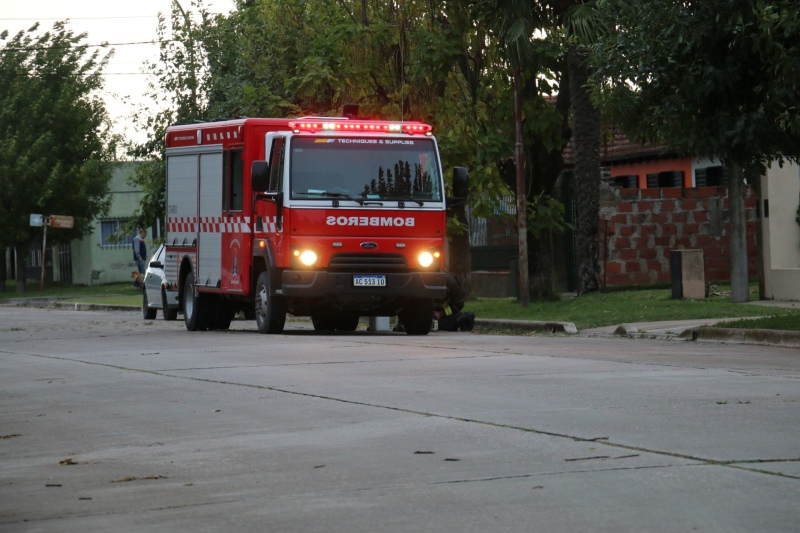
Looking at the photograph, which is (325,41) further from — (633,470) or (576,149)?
(633,470)

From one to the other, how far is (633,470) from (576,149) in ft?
58.6

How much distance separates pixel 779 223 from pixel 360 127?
7916 millimetres

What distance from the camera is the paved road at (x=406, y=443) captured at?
6324mm

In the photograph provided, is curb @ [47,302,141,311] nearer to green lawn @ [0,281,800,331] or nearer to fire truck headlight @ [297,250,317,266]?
green lawn @ [0,281,800,331]

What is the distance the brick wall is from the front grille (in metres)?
10.7

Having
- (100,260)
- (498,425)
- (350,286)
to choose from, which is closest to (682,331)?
(350,286)

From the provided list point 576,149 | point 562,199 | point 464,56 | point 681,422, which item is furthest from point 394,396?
point 562,199

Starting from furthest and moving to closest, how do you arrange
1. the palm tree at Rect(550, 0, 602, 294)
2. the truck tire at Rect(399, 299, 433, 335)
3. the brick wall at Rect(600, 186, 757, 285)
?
the brick wall at Rect(600, 186, 757, 285) → the palm tree at Rect(550, 0, 602, 294) → the truck tire at Rect(399, 299, 433, 335)

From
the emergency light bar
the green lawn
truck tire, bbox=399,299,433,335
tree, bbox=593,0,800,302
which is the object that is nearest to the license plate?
truck tire, bbox=399,299,433,335

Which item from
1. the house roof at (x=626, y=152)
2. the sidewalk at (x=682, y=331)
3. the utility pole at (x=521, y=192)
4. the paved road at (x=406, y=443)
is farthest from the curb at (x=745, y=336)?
the house roof at (x=626, y=152)

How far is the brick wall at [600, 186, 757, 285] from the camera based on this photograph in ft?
96.2

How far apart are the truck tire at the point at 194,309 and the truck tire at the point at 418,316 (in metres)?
3.48

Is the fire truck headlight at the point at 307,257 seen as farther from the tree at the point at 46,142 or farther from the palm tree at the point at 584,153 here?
the tree at the point at 46,142

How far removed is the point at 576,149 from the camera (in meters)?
24.7
